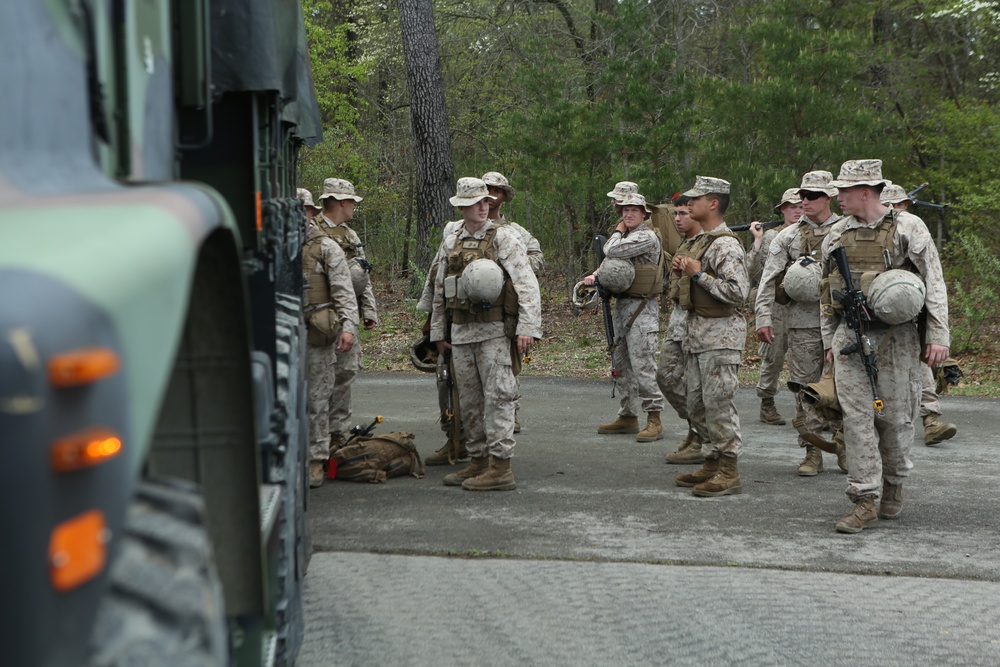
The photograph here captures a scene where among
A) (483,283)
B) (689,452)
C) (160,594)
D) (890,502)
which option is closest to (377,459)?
(483,283)

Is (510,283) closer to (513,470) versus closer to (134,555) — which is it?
(513,470)

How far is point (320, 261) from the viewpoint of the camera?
8.74m

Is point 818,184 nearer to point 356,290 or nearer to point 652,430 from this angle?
point 652,430

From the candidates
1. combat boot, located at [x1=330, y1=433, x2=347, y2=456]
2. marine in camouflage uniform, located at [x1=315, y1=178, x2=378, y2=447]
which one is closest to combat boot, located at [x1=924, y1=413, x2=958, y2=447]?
marine in camouflage uniform, located at [x1=315, y1=178, x2=378, y2=447]

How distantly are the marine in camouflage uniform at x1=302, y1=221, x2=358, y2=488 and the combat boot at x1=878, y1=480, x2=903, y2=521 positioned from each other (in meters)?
3.67

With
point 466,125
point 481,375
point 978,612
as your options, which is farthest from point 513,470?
point 466,125

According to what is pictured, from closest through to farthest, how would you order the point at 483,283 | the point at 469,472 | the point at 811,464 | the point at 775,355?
the point at 483,283 → the point at 469,472 → the point at 811,464 → the point at 775,355

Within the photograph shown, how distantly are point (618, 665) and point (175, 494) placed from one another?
329cm

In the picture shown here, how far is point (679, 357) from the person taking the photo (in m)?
9.65

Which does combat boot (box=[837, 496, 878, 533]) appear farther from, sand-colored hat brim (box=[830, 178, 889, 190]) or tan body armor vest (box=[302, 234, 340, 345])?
tan body armor vest (box=[302, 234, 340, 345])

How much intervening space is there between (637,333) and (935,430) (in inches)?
98.9

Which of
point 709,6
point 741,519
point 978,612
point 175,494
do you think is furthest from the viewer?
point 709,6

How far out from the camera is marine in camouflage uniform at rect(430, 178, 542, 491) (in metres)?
8.27

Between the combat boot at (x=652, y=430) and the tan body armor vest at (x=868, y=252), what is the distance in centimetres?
315
